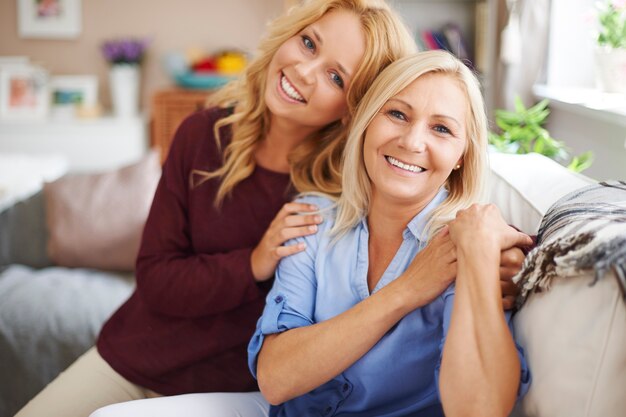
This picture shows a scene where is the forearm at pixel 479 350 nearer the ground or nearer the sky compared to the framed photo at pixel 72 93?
nearer the sky

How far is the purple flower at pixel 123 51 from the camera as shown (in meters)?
4.61

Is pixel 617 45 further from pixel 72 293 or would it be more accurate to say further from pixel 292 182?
pixel 72 293

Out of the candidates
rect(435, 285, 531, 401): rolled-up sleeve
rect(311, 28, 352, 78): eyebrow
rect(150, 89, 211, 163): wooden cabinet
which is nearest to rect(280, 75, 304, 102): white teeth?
rect(311, 28, 352, 78): eyebrow

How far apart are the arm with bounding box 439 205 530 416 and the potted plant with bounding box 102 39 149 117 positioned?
157 inches

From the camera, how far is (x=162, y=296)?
153 cm

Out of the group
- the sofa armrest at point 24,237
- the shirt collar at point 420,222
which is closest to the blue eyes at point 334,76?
the shirt collar at point 420,222

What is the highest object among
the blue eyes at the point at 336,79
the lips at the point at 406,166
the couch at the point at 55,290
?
the blue eyes at the point at 336,79

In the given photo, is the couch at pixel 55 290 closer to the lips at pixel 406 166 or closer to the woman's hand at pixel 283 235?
the lips at pixel 406 166

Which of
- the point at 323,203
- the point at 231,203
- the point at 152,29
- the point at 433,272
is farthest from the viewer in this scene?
the point at 152,29

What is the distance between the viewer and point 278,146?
1.62 metres

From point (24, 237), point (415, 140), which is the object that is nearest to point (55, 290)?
point (24, 237)

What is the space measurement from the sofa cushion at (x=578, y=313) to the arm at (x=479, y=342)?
1.6 inches

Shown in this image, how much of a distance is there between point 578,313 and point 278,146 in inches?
35.3

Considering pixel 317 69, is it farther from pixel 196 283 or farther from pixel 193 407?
pixel 193 407
